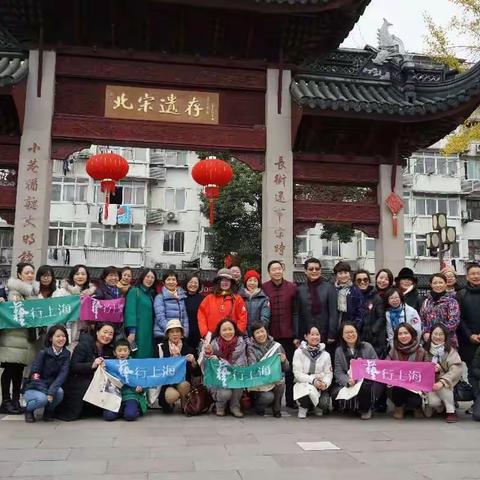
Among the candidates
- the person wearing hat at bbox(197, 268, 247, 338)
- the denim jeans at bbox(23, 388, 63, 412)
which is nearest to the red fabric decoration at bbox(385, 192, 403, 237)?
the person wearing hat at bbox(197, 268, 247, 338)

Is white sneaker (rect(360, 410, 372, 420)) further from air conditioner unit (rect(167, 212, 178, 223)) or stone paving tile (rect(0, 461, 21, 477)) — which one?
air conditioner unit (rect(167, 212, 178, 223))

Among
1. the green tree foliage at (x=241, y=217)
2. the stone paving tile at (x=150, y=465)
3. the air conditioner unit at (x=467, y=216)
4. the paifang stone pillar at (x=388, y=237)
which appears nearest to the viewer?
the stone paving tile at (x=150, y=465)

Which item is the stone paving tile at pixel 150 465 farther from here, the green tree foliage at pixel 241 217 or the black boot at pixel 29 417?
the green tree foliage at pixel 241 217

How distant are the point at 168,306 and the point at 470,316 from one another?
389 centimetres

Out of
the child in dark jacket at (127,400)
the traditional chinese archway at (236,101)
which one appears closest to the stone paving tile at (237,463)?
the child in dark jacket at (127,400)

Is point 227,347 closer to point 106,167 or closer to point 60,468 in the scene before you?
point 60,468

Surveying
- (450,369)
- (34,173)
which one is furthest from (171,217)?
(450,369)

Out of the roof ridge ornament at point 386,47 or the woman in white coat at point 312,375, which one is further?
the roof ridge ornament at point 386,47

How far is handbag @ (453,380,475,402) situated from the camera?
696cm

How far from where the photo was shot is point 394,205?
31.8ft

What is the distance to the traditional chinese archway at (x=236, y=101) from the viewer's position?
29.5 ft

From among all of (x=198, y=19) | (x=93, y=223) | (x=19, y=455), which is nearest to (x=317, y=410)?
(x=19, y=455)

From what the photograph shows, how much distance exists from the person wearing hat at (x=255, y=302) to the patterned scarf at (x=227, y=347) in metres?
0.34

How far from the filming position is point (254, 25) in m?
9.35
